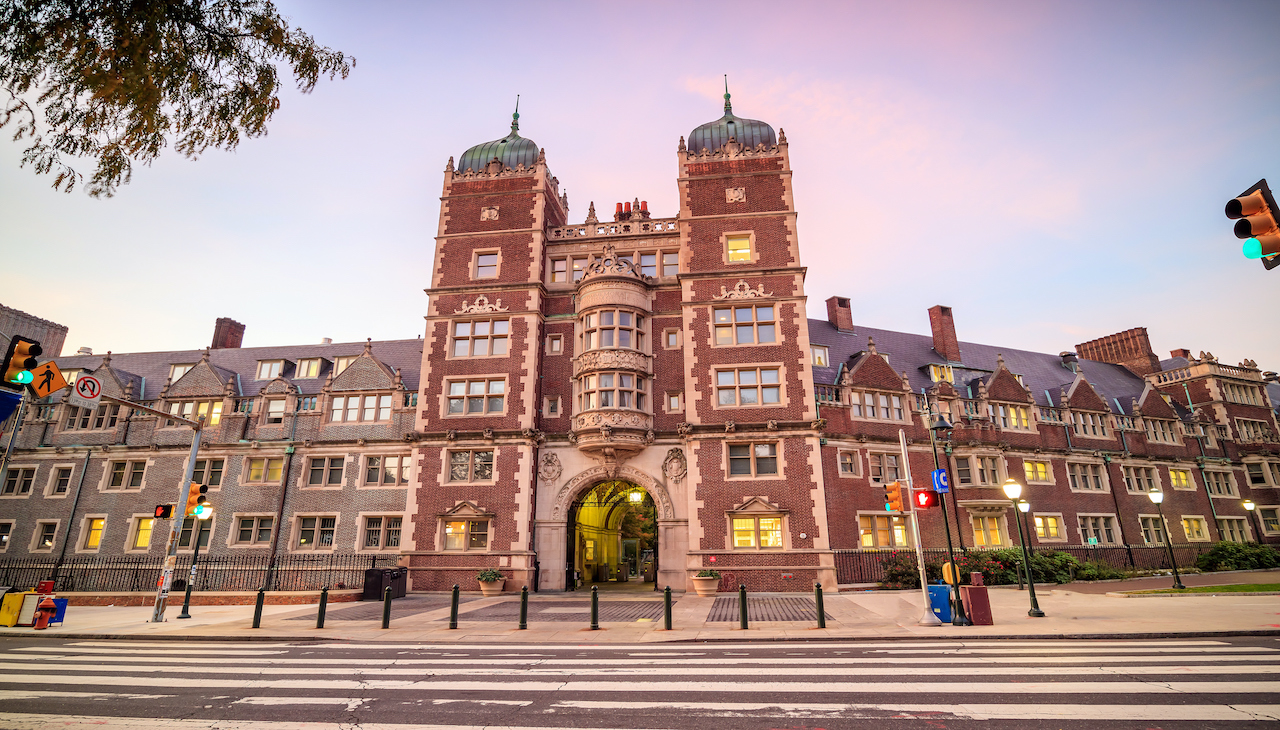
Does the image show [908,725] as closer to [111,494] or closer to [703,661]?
[703,661]

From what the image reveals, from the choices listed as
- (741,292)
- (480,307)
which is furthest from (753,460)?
(480,307)

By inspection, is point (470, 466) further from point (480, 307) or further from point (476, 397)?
point (480, 307)

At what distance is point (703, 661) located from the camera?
1091cm

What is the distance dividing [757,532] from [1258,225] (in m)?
22.0

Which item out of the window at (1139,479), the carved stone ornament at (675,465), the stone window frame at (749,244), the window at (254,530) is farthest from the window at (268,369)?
the window at (1139,479)

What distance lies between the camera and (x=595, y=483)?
95.3ft

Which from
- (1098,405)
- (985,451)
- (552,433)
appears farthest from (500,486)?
(1098,405)

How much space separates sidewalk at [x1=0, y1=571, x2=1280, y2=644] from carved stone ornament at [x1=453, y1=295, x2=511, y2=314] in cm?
1447

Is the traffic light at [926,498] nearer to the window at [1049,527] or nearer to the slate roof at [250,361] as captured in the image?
the window at [1049,527]

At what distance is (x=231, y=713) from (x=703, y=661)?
7.13m

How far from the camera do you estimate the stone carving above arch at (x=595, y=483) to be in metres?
28.1

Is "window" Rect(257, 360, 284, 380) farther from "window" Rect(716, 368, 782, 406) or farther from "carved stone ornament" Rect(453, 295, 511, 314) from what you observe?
"window" Rect(716, 368, 782, 406)

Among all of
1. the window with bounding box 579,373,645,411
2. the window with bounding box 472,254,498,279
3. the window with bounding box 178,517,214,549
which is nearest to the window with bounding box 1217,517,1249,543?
the window with bounding box 579,373,645,411

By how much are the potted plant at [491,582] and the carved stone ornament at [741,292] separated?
16.4 meters
